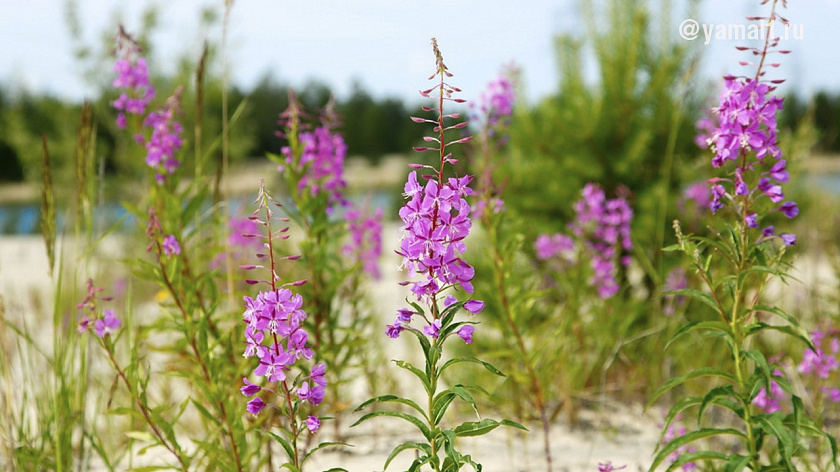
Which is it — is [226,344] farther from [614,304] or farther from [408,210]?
[614,304]

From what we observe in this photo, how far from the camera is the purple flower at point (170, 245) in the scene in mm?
2374

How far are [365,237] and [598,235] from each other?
135 centimetres

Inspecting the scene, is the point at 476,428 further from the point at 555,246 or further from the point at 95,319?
the point at 555,246

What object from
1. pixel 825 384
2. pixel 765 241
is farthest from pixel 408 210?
pixel 825 384

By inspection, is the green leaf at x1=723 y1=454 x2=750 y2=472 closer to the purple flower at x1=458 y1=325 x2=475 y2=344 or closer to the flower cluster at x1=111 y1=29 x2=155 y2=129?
the purple flower at x1=458 y1=325 x2=475 y2=344

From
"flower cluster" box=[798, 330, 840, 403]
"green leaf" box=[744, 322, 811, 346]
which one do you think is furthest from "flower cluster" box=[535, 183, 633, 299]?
"green leaf" box=[744, 322, 811, 346]

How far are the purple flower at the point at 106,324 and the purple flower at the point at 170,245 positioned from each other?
280mm

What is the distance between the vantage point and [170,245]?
239 centimetres

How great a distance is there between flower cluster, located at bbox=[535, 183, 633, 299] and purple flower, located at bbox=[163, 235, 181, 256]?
2124mm

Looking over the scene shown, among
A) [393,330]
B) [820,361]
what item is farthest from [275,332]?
[820,361]

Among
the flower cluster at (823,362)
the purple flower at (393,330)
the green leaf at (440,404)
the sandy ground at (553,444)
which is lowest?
the sandy ground at (553,444)

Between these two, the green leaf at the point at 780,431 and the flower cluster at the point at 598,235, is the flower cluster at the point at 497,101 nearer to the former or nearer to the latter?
the flower cluster at the point at 598,235

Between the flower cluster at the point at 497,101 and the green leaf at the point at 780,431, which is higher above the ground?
the flower cluster at the point at 497,101

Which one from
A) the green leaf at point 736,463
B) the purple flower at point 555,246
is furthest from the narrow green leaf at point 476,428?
the purple flower at point 555,246
